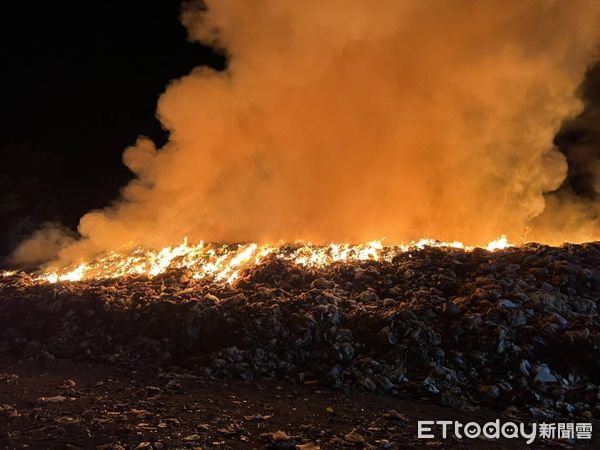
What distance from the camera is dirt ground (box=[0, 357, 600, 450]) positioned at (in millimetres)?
4926

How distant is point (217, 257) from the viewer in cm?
1118

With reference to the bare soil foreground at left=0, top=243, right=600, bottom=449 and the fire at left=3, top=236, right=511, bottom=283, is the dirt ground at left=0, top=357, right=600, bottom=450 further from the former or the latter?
the fire at left=3, top=236, right=511, bottom=283

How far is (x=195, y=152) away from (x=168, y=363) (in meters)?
6.73

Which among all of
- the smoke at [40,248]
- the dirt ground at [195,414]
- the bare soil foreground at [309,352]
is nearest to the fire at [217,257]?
the bare soil foreground at [309,352]

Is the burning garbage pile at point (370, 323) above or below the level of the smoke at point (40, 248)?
below

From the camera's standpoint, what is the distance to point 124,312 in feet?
28.1

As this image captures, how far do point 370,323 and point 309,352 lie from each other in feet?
3.57

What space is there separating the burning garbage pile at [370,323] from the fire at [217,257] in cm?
13

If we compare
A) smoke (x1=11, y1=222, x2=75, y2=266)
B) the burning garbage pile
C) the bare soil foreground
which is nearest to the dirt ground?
the bare soil foreground

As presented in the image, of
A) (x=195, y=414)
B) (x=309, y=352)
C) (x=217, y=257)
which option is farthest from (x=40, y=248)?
(x=195, y=414)

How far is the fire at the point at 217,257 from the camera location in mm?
10195

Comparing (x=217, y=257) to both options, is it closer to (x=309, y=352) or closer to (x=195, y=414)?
(x=309, y=352)

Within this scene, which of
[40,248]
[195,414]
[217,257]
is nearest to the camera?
[195,414]

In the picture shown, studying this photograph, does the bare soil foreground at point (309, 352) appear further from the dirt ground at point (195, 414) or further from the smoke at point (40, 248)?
the smoke at point (40, 248)
